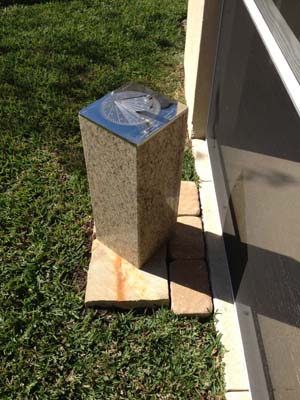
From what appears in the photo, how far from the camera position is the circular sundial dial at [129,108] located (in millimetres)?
1921

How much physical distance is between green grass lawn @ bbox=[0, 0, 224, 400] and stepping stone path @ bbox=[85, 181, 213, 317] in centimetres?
8

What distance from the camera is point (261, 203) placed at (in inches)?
70.2

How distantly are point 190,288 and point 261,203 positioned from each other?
0.83m

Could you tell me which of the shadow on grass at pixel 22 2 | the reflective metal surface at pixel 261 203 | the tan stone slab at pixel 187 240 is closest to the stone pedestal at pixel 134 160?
the tan stone slab at pixel 187 240

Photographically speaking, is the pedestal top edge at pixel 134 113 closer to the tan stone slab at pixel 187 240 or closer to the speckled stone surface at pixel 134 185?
the speckled stone surface at pixel 134 185

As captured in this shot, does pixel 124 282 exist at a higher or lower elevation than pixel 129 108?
lower

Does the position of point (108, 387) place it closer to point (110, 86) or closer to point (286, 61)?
point (286, 61)

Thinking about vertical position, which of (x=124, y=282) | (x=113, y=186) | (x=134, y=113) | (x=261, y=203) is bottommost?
(x=124, y=282)

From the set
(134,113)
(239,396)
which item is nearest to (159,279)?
(239,396)

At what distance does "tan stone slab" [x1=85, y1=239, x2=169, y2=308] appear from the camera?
231cm

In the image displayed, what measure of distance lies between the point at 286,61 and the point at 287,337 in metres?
1.00

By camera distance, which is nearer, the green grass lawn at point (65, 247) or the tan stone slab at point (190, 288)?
the green grass lawn at point (65, 247)

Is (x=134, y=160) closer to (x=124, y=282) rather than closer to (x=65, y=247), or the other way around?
(x=124, y=282)

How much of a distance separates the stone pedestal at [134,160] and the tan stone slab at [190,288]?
0.25 metres
